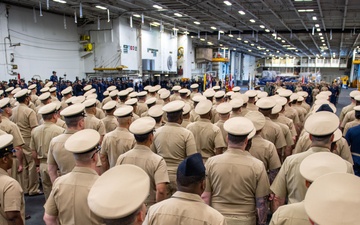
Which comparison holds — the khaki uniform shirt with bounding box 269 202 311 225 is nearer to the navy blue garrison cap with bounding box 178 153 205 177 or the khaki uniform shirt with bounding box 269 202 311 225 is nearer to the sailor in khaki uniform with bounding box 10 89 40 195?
the navy blue garrison cap with bounding box 178 153 205 177

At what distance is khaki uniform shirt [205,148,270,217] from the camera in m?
2.50

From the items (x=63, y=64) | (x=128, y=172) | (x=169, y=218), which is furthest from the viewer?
(x=63, y=64)

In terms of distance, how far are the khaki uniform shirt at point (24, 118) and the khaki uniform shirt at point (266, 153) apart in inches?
158

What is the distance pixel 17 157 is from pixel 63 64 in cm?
1533

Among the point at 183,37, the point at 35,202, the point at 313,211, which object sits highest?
the point at 183,37

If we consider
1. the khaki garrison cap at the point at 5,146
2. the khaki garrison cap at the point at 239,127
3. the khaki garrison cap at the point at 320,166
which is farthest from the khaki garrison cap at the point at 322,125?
the khaki garrison cap at the point at 5,146

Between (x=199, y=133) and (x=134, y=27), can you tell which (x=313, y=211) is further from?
(x=134, y=27)

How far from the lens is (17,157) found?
14.2 ft

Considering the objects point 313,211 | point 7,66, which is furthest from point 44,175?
point 7,66

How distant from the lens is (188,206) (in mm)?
1736

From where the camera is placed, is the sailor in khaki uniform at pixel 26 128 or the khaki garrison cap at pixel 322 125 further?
the sailor in khaki uniform at pixel 26 128

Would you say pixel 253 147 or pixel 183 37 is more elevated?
pixel 183 37

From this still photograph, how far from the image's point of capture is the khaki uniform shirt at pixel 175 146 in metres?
3.42

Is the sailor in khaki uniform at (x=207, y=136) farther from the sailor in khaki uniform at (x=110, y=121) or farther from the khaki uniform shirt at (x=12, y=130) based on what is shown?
the khaki uniform shirt at (x=12, y=130)
